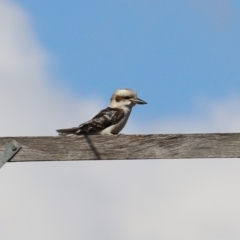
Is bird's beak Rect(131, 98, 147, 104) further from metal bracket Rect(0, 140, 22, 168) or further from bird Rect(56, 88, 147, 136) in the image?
metal bracket Rect(0, 140, 22, 168)

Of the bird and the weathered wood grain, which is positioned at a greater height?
the bird

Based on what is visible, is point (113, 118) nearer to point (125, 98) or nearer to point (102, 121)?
point (102, 121)

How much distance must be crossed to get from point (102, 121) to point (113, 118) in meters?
0.30

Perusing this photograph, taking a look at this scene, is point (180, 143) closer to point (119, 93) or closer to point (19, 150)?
point (19, 150)

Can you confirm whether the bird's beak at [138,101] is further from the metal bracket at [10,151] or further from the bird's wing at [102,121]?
the metal bracket at [10,151]

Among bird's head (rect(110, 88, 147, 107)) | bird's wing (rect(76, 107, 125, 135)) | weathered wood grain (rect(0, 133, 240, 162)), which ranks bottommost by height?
weathered wood grain (rect(0, 133, 240, 162))

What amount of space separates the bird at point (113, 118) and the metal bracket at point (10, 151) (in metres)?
2.45

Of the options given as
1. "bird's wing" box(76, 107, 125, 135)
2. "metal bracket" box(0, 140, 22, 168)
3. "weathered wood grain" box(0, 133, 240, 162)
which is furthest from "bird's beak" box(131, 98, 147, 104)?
"metal bracket" box(0, 140, 22, 168)

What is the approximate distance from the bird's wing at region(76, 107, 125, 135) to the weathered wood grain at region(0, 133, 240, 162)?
2.60 m

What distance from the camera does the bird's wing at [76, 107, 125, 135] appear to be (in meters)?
8.47

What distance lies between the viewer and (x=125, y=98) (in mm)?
10117

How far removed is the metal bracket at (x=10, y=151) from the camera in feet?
17.5

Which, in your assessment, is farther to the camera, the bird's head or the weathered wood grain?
the bird's head

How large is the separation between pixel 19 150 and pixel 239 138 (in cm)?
161
